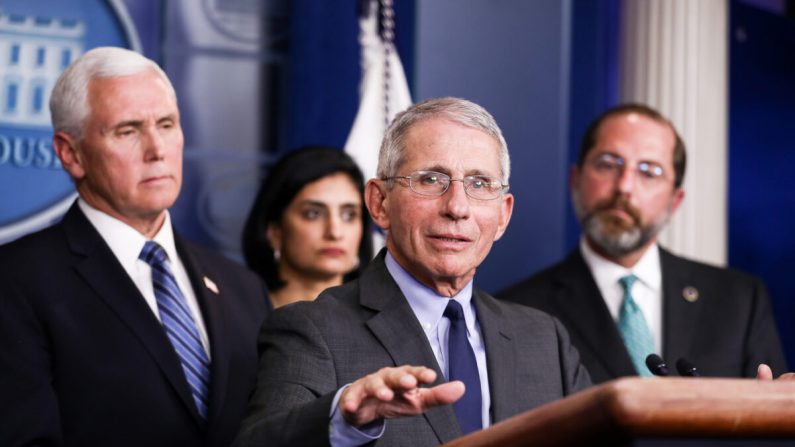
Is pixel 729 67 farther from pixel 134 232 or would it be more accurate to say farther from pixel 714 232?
pixel 134 232

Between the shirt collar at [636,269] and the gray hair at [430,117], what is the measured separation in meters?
1.57

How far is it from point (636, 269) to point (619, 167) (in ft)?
1.11

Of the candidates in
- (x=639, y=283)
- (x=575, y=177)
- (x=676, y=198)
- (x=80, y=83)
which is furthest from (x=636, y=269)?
(x=80, y=83)

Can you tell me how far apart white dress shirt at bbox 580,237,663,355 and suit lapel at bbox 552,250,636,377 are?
0.04 metres

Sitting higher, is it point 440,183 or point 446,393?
point 440,183

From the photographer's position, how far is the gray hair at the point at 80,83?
2.83m

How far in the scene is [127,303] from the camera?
2.64 m

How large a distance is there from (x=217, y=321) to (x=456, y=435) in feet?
3.03

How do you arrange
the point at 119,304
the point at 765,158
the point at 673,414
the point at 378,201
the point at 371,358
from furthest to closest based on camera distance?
the point at 765,158 < the point at 119,304 < the point at 378,201 < the point at 371,358 < the point at 673,414

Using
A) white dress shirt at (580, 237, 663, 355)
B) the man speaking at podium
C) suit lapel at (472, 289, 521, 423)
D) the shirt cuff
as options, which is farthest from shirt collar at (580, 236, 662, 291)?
the shirt cuff

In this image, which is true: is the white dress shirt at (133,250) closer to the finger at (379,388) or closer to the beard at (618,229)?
the finger at (379,388)

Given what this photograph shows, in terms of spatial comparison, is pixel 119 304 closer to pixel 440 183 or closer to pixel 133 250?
pixel 133 250

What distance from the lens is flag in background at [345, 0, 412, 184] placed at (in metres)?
4.16

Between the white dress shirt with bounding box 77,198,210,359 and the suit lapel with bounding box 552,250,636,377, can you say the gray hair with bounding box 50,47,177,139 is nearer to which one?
the white dress shirt with bounding box 77,198,210,359
